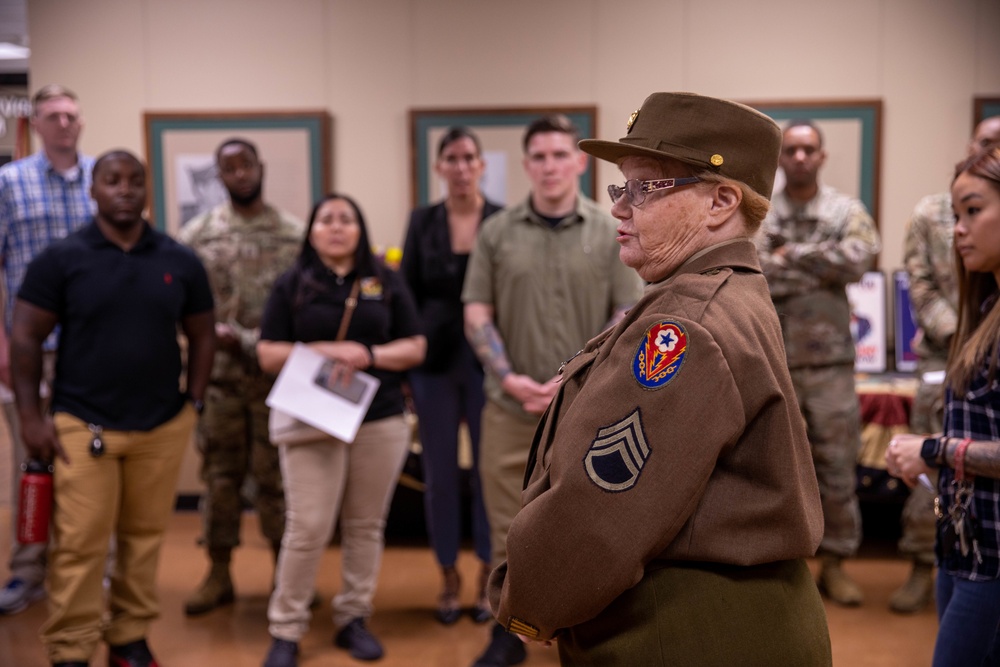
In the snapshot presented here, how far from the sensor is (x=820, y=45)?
16.3 feet

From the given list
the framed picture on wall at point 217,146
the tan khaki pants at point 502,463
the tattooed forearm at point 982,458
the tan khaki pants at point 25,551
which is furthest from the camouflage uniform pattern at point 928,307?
the tan khaki pants at point 25,551

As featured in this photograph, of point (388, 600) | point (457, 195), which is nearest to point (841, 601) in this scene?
point (388, 600)

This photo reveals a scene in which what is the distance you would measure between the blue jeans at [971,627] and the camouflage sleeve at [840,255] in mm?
1985

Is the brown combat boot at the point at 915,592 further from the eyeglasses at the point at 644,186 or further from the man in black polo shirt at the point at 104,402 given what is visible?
the eyeglasses at the point at 644,186

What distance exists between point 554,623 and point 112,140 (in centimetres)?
472

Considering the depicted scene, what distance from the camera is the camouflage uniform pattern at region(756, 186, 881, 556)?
3.81 m

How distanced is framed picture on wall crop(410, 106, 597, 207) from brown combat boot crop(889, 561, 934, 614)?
2463 mm

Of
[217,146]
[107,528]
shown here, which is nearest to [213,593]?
[107,528]

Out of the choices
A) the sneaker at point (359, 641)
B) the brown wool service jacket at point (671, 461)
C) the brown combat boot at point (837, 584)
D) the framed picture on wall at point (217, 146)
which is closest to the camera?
the brown wool service jacket at point (671, 461)

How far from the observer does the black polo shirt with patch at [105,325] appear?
300 cm

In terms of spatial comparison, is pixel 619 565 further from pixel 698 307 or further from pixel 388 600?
pixel 388 600

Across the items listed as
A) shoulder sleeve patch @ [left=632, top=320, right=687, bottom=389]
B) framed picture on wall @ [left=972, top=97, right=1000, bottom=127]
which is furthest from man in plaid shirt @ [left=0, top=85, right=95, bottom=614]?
framed picture on wall @ [left=972, top=97, right=1000, bottom=127]

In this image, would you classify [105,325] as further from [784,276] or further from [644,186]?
[784,276]

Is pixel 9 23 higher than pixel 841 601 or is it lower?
higher
